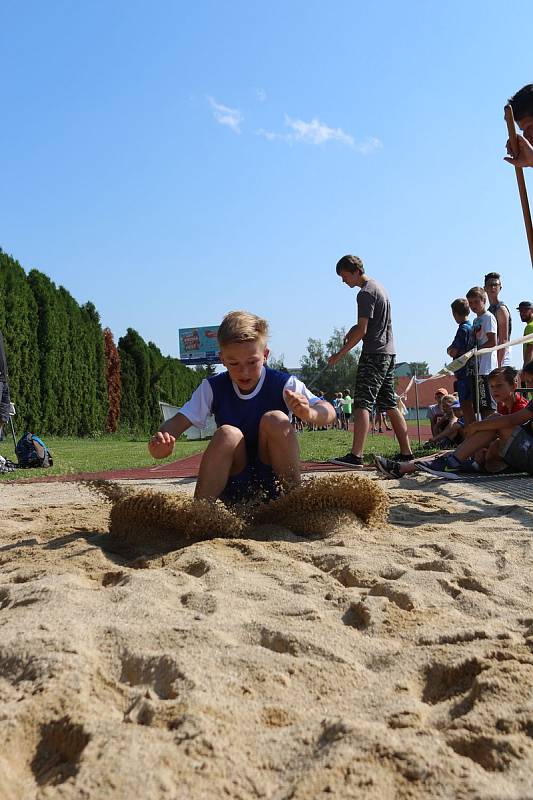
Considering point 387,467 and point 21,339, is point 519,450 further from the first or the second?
point 21,339

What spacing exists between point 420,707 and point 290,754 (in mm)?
309

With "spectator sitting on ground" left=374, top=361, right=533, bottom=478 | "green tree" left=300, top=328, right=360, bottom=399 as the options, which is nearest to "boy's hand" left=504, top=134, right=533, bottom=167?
"spectator sitting on ground" left=374, top=361, right=533, bottom=478

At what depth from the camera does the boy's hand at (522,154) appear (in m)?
4.02

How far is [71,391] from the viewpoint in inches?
764

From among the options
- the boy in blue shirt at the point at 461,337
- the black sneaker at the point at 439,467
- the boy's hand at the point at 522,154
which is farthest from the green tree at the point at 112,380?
the boy's hand at the point at 522,154

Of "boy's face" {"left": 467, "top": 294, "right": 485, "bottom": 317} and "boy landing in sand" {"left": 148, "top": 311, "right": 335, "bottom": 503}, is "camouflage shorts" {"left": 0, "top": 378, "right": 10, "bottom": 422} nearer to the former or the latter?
"boy's face" {"left": 467, "top": 294, "right": 485, "bottom": 317}

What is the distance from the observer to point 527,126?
13.3 feet

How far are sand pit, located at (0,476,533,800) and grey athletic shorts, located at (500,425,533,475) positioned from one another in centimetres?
269

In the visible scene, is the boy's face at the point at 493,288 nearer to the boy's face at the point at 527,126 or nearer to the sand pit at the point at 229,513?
the boy's face at the point at 527,126

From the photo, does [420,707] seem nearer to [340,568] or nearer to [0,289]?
[340,568]

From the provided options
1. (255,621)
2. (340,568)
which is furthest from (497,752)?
(340,568)

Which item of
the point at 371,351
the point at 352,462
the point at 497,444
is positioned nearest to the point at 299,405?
the point at 497,444

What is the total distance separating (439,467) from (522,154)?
103 inches

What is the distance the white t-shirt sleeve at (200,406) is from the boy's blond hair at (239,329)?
0.31 m
